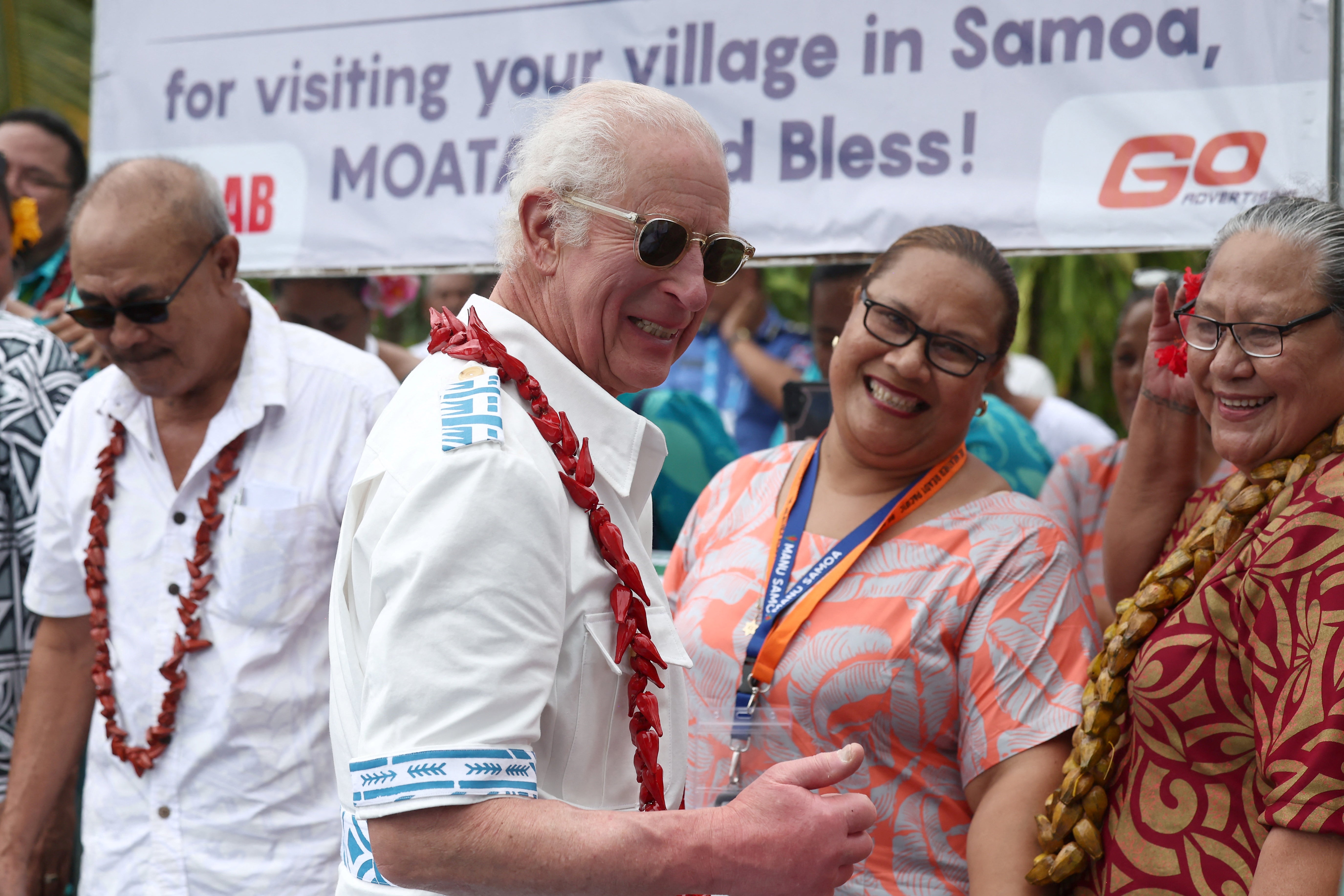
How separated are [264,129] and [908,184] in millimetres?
2081

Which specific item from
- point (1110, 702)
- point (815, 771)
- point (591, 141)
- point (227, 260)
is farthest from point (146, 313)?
point (1110, 702)

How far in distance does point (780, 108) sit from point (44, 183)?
10.0ft

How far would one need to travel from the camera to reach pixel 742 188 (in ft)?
10.6

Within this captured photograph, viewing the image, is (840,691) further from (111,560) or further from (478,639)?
(111,560)

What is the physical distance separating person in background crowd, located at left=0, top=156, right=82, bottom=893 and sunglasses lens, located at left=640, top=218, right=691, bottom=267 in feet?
7.35

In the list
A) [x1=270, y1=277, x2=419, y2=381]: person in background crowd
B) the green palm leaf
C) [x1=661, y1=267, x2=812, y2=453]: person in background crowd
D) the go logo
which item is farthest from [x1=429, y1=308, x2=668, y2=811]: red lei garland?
the green palm leaf

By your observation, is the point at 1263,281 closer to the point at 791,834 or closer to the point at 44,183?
the point at 791,834

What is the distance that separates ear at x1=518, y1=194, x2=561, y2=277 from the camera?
5.52 feet

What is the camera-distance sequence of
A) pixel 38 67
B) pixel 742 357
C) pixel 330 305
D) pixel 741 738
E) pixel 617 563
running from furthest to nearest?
pixel 38 67
pixel 742 357
pixel 330 305
pixel 741 738
pixel 617 563

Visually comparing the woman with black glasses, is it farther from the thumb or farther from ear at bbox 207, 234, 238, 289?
ear at bbox 207, 234, 238, 289

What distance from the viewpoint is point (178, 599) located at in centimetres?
276

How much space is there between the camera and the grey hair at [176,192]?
2834mm

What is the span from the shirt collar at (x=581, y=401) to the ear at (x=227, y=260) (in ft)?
4.69

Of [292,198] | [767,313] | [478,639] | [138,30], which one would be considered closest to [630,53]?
[292,198]
